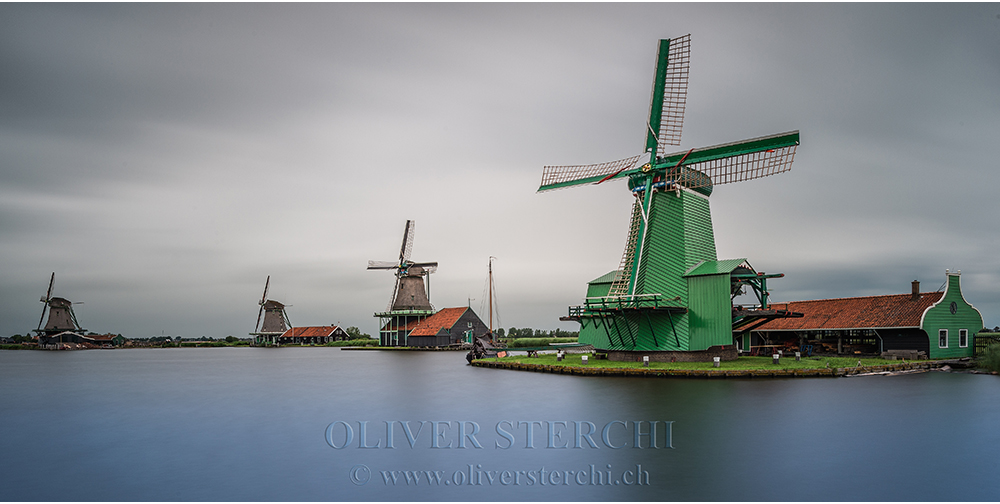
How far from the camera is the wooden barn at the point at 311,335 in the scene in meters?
74.2

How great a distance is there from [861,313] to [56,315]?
76.7 metres

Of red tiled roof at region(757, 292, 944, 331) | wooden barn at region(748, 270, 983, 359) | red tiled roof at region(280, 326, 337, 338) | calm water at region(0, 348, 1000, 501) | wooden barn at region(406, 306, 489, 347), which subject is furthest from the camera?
red tiled roof at region(280, 326, 337, 338)

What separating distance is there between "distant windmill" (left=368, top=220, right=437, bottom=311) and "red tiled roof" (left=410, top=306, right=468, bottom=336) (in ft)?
7.14

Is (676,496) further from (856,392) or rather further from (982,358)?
(982,358)

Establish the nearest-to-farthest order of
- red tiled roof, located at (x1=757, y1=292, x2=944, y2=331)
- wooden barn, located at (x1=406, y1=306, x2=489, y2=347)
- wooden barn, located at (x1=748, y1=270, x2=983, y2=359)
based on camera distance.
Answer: wooden barn, located at (x1=748, y1=270, x2=983, y2=359) < red tiled roof, located at (x1=757, y1=292, x2=944, y2=331) < wooden barn, located at (x1=406, y1=306, x2=489, y2=347)

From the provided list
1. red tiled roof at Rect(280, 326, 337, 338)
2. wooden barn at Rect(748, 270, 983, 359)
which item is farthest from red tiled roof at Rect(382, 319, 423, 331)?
wooden barn at Rect(748, 270, 983, 359)

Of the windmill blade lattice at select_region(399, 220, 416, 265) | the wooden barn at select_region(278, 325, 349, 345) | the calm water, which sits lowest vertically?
the wooden barn at select_region(278, 325, 349, 345)

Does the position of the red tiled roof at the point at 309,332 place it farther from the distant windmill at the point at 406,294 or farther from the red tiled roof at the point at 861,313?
the red tiled roof at the point at 861,313

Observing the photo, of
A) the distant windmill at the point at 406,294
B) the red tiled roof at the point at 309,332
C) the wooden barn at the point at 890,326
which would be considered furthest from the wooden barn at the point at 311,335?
the wooden barn at the point at 890,326

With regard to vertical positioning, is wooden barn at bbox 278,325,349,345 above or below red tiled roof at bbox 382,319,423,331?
below

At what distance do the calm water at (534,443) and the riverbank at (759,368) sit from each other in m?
1.29

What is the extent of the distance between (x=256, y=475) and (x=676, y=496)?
7.18 meters

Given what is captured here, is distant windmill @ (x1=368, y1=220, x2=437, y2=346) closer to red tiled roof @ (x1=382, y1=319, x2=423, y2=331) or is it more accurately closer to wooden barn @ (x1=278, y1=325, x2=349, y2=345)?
red tiled roof @ (x1=382, y1=319, x2=423, y2=331)

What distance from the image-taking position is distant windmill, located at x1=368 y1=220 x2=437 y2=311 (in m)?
56.8
